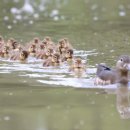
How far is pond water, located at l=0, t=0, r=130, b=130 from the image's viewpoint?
760 cm

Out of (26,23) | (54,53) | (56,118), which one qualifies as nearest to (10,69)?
(54,53)

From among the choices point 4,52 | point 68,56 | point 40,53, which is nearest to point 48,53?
point 40,53

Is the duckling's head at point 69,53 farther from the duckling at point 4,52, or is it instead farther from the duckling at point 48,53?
the duckling at point 4,52

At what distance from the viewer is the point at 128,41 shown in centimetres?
1459

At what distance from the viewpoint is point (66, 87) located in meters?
9.70

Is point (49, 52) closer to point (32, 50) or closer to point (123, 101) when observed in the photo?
point (32, 50)

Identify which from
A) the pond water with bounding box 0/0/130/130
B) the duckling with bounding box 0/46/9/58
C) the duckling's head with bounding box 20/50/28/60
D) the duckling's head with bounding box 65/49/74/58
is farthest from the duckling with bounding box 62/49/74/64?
the duckling with bounding box 0/46/9/58

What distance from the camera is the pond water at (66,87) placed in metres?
7.60

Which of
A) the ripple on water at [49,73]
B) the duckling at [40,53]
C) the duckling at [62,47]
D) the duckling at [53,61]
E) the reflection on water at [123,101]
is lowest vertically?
the reflection on water at [123,101]

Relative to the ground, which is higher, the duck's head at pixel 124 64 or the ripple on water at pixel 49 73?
the duck's head at pixel 124 64

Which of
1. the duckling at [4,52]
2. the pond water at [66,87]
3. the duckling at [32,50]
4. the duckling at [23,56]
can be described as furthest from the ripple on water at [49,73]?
the duckling at [4,52]

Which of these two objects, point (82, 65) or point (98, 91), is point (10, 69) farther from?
point (98, 91)

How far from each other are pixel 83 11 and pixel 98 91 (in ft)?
48.1

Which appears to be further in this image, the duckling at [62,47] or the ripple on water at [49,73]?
the duckling at [62,47]
